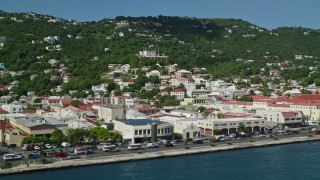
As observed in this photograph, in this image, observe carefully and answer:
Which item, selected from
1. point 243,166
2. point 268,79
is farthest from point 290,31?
point 243,166

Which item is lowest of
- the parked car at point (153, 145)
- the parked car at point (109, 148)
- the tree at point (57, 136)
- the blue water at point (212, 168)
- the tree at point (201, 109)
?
the blue water at point (212, 168)

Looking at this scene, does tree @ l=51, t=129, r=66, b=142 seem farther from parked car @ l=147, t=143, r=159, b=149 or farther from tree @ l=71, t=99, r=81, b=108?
tree @ l=71, t=99, r=81, b=108

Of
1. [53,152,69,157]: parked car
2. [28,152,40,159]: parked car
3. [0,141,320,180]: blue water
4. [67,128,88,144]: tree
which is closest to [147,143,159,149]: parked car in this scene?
[0,141,320,180]: blue water

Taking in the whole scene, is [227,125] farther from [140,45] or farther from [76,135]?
[140,45]

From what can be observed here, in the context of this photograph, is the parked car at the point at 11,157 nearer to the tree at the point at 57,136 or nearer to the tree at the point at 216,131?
the tree at the point at 57,136

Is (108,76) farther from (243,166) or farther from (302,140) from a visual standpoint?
(243,166)

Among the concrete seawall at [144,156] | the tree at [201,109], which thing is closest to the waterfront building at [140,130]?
the concrete seawall at [144,156]

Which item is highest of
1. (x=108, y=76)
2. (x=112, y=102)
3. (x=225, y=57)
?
(x=225, y=57)
